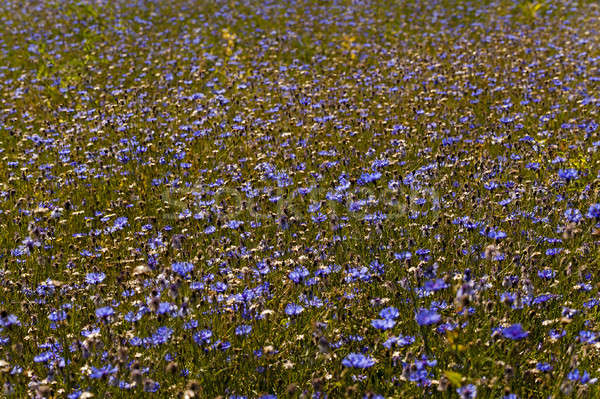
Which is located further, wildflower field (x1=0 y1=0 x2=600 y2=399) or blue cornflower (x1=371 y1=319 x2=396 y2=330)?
wildflower field (x1=0 y1=0 x2=600 y2=399)

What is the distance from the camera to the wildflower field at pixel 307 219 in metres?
3.04

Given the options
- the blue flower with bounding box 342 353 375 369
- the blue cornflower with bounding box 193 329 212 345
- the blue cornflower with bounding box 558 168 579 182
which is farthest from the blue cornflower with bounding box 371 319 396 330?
the blue cornflower with bounding box 558 168 579 182

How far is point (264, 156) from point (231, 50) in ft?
16.2

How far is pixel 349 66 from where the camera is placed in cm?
902

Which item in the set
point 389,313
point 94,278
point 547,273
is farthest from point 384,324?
point 94,278

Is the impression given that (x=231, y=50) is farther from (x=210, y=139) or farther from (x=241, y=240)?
(x=241, y=240)

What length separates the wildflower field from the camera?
3.04m

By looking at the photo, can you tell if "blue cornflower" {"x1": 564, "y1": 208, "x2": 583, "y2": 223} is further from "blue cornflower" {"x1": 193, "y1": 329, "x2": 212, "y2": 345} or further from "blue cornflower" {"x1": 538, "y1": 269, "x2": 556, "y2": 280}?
"blue cornflower" {"x1": 193, "y1": 329, "x2": 212, "y2": 345}

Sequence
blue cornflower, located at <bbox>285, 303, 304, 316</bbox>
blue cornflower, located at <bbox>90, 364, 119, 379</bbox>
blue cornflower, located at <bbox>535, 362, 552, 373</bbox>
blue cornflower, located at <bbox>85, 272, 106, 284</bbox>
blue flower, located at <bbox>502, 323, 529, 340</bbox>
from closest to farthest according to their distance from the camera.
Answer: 1. blue flower, located at <bbox>502, 323, 529, 340</bbox>
2. blue cornflower, located at <bbox>90, 364, 119, 379</bbox>
3. blue cornflower, located at <bbox>535, 362, 552, 373</bbox>
4. blue cornflower, located at <bbox>285, 303, 304, 316</bbox>
5. blue cornflower, located at <bbox>85, 272, 106, 284</bbox>

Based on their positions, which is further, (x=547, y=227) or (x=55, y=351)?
(x=547, y=227)

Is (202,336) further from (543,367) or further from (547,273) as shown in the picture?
(547,273)

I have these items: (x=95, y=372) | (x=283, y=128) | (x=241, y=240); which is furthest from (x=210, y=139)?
(x=95, y=372)

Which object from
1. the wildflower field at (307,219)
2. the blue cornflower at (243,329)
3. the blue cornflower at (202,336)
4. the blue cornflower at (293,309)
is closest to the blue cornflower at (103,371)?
the wildflower field at (307,219)

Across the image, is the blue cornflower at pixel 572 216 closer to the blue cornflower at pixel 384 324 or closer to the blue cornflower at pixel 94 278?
the blue cornflower at pixel 384 324
